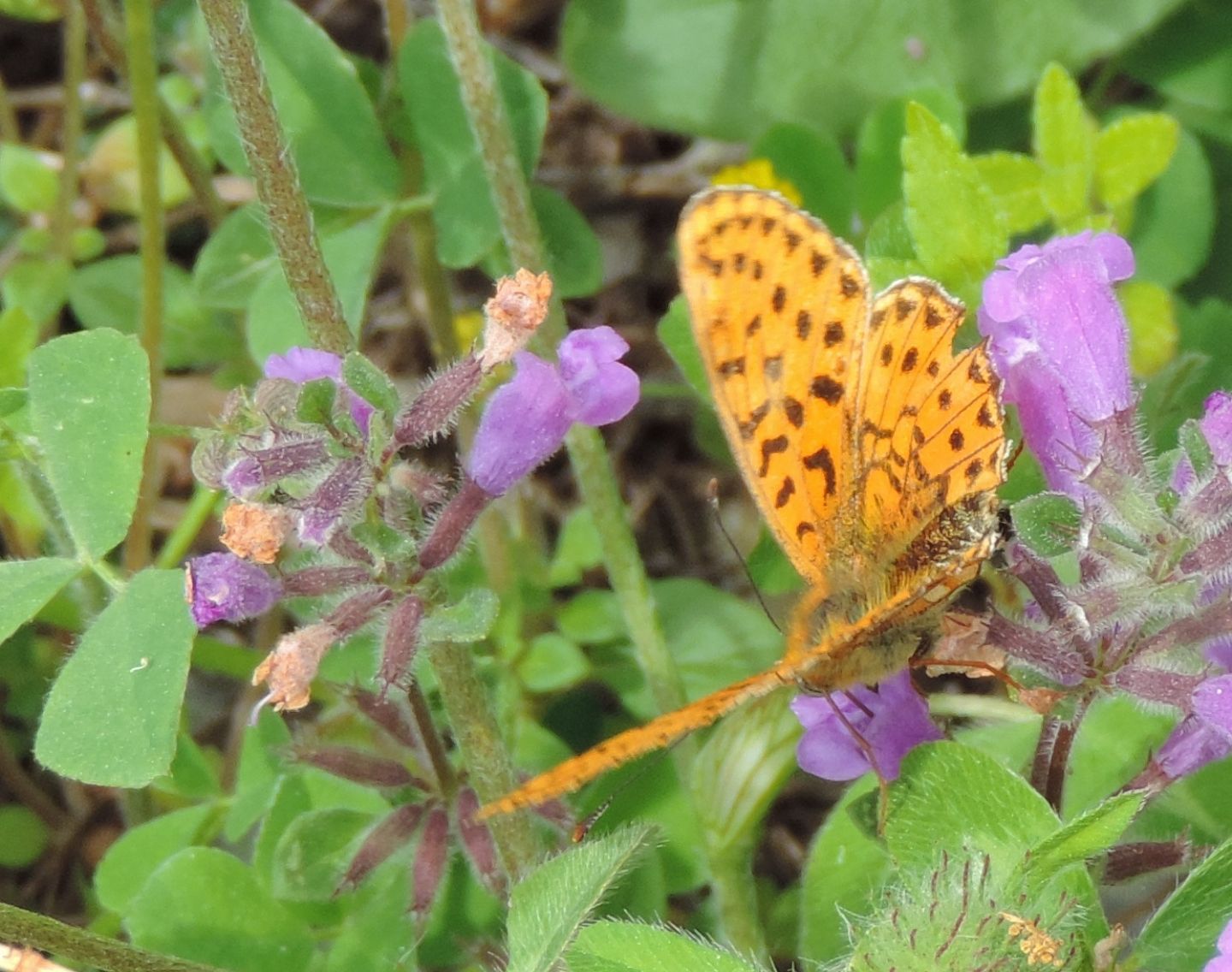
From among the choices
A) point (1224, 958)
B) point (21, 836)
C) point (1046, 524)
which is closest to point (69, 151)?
point (21, 836)

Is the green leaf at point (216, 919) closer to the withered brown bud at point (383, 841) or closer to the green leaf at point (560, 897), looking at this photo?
the withered brown bud at point (383, 841)

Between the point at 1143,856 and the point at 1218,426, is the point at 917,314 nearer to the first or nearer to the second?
the point at 1218,426

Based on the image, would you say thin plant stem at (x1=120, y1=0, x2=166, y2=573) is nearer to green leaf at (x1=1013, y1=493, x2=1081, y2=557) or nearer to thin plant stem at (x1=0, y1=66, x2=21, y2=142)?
thin plant stem at (x1=0, y1=66, x2=21, y2=142)

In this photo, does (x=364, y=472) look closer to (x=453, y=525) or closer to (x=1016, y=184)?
(x=453, y=525)

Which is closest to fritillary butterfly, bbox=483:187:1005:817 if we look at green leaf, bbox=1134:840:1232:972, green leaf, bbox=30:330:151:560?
green leaf, bbox=1134:840:1232:972

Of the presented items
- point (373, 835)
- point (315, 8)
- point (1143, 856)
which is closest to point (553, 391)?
point (373, 835)

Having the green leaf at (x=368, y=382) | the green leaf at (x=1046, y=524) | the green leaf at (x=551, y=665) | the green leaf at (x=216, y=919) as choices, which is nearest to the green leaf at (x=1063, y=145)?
the green leaf at (x=1046, y=524)
